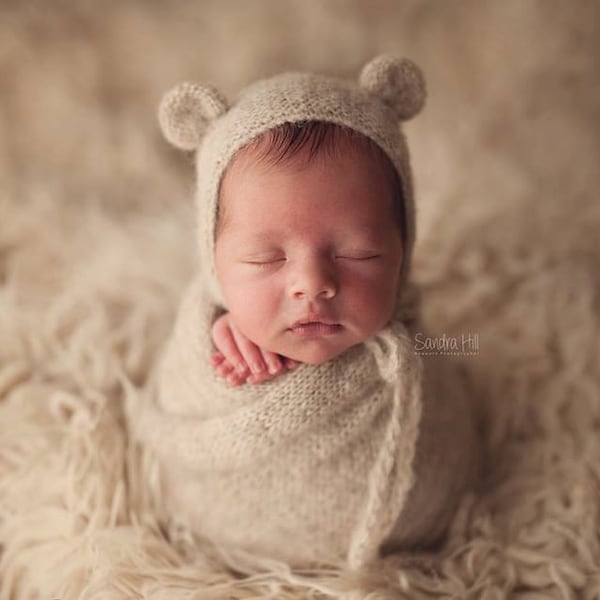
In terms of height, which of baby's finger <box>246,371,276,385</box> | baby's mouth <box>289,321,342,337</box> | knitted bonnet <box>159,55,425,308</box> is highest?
knitted bonnet <box>159,55,425,308</box>

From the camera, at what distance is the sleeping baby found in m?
0.82

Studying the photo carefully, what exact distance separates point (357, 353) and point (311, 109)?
30 centimetres

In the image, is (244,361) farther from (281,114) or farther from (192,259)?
(192,259)

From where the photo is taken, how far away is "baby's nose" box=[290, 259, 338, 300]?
2.62 ft

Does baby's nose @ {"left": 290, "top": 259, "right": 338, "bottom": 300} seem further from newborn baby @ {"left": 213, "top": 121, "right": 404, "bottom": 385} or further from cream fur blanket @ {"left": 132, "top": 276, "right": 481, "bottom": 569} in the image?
cream fur blanket @ {"left": 132, "top": 276, "right": 481, "bottom": 569}

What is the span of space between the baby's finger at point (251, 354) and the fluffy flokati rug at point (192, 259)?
0.83 ft

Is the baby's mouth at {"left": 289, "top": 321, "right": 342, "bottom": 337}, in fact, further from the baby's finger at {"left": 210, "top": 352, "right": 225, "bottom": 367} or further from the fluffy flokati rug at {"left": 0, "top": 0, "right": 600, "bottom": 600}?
Answer: the fluffy flokati rug at {"left": 0, "top": 0, "right": 600, "bottom": 600}

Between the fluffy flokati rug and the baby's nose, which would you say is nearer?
the baby's nose

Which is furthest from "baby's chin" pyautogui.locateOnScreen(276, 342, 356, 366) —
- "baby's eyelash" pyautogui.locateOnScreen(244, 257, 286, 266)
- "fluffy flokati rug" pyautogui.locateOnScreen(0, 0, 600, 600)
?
"fluffy flokati rug" pyautogui.locateOnScreen(0, 0, 600, 600)

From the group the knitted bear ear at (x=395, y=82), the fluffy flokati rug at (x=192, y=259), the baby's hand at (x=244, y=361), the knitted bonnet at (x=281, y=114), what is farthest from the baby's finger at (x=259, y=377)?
the knitted bear ear at (x=395, y=82)

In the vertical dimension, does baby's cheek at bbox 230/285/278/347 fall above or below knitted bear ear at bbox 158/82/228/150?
below

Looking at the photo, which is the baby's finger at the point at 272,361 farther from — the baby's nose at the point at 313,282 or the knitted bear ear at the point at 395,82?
the knitted bear ear at the point at 395,82

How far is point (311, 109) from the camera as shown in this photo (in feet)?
2.74

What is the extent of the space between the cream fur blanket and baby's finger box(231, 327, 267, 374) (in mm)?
24
